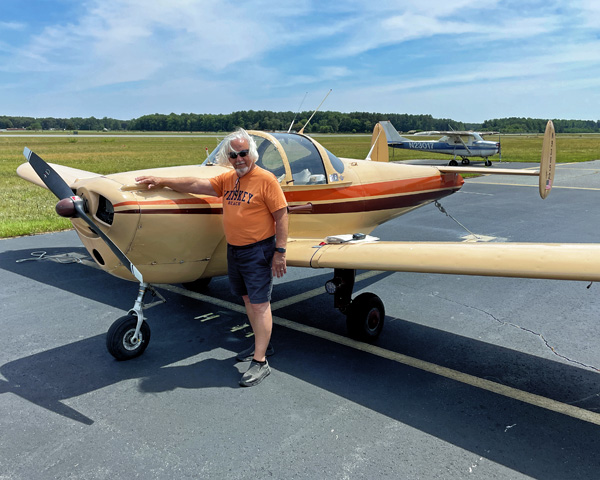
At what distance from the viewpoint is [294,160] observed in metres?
5.18

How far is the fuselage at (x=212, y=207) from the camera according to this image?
13.4 feet

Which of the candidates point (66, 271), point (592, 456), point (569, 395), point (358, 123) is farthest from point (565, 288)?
point (358, 123)

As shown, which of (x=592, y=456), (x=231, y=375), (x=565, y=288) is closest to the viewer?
(x=592, y=456)

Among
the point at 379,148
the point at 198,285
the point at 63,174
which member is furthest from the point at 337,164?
the point at 63,174

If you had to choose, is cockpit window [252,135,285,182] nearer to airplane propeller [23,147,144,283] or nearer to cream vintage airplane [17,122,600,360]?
cream vintage airplane [17,122,600,360]

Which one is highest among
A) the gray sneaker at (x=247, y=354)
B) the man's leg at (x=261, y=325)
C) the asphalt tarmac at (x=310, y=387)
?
the man's leg at (x=261, y=325)

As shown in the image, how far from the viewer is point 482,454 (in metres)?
3.06

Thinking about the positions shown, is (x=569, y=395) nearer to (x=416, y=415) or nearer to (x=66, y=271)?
(x=416, y=415)

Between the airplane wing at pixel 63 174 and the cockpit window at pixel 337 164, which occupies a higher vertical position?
the cockpit window at pixel 337 164

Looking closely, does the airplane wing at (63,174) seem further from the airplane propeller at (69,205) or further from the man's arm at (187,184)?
the man's arm at (187,184)

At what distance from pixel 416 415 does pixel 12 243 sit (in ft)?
28.2

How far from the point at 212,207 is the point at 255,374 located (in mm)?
1591

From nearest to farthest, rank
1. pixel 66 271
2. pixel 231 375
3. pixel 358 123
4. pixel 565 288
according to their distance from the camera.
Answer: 1. pixel 231 375
2. pixel 565 288
3. pixel 66 271
4. pixel 358 123

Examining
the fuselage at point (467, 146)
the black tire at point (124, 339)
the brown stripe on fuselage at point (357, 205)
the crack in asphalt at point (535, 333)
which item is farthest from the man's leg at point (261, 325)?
the fuselage at point (467, 146)
